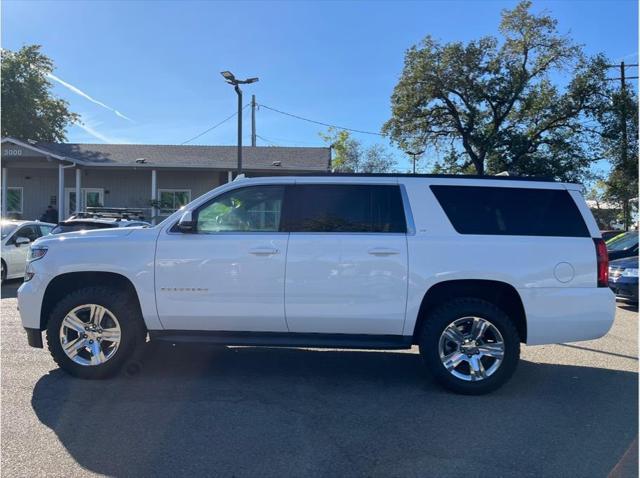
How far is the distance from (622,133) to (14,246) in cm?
2530

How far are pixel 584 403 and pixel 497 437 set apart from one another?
129 cm

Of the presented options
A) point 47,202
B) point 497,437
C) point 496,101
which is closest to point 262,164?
point 47,202

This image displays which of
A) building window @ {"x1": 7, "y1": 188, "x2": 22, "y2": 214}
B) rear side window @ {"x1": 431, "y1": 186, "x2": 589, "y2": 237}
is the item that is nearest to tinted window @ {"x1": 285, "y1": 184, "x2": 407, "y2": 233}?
rear side window @ {"x1": 431, "y1": 186, "x2": 589, "y2": 237}

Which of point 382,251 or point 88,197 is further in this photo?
point 88,197

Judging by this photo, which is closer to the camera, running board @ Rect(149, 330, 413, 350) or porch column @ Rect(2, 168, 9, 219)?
running board @ Rect(149, 330, 413, 350)

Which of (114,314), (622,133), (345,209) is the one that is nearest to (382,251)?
(345,209)

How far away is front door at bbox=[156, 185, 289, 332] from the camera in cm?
495

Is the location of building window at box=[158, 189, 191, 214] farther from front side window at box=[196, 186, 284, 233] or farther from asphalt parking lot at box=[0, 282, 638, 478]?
front side window at box=[196, 186, 284, 233]

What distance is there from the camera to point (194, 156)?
2391cm

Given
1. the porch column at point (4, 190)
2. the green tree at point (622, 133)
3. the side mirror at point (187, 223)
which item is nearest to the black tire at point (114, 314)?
the side mirror at point (187, 223)

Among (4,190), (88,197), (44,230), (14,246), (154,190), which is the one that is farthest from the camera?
(88,197)

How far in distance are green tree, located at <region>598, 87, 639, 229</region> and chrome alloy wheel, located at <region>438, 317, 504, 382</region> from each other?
24085 millimetres

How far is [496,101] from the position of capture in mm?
26125

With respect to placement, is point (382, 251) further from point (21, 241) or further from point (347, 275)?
point (21, 241)
